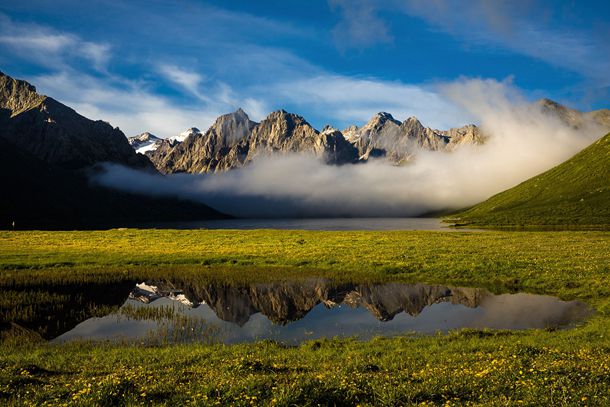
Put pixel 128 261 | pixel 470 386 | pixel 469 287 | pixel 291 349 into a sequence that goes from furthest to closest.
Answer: pixel 128 261 < pixel 469 287 < pixel 291 349 < pixel 470 386

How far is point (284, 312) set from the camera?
107 ft

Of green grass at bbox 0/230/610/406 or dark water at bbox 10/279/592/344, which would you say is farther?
dark water at bbox 10/279/592/344

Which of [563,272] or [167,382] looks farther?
[563,272]

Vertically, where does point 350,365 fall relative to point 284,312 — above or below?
above

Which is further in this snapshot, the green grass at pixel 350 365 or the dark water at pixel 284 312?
the dark water at pixel 284 312

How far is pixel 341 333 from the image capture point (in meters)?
26.6

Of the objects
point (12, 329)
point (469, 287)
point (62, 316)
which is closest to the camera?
point (12, 329)

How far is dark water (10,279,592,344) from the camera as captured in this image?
2646 cm

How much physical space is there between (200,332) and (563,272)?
39317 millimetres

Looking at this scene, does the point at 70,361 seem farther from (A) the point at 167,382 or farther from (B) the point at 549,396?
(B) the point at 549,396

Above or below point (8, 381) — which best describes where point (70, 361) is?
below

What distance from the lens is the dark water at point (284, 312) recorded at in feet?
86.8

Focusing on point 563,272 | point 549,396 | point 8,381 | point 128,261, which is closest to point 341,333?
point 549,396

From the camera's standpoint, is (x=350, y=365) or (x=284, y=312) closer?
(x=350, y=365)
